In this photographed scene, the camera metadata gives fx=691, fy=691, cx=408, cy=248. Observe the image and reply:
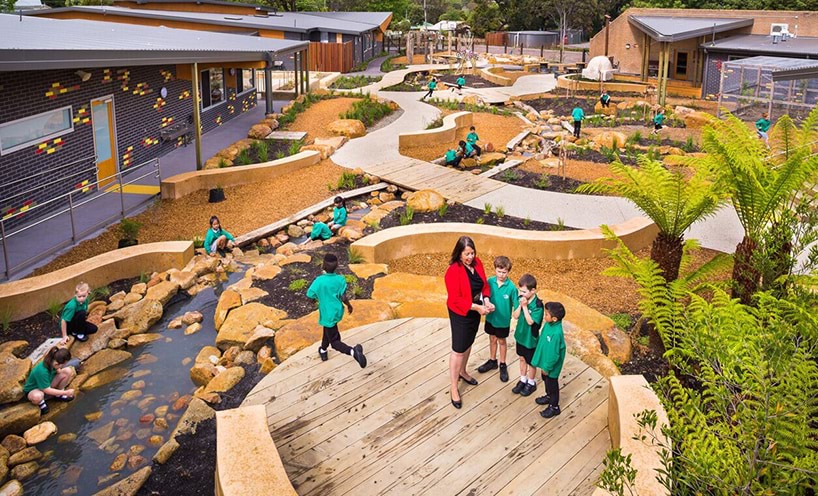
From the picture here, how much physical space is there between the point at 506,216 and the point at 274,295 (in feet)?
19.3

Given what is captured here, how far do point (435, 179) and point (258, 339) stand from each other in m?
9.02

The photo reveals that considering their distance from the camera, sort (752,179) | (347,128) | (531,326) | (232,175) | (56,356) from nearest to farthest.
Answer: (531,326) → (56,356) → (752,179) → (232,175) → (347,128)

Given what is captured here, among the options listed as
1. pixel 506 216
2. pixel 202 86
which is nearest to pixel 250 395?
pixel 506 216

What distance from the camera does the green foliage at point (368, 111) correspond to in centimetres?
2419

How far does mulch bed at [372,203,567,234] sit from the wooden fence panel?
2864 centimetres

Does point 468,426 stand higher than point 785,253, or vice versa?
point 785,253

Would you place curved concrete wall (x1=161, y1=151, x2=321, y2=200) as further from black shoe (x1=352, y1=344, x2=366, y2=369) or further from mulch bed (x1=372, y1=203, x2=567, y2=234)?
black shoe (x1=352, y1=344, x2=366, y2=369)

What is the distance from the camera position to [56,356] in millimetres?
8133

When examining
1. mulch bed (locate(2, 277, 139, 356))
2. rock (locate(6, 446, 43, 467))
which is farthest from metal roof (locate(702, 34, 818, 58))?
rock (locate(6, 446, 43, 467))

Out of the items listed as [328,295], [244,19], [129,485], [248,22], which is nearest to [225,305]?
[328,295]

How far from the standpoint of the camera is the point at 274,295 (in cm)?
1022

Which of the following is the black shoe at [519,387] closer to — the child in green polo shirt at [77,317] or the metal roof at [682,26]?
the child in green polo shirt at [77,317]

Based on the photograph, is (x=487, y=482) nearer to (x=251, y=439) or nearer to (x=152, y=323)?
(x=251, y=439)

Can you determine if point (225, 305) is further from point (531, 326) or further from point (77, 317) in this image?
point (531, 326)
